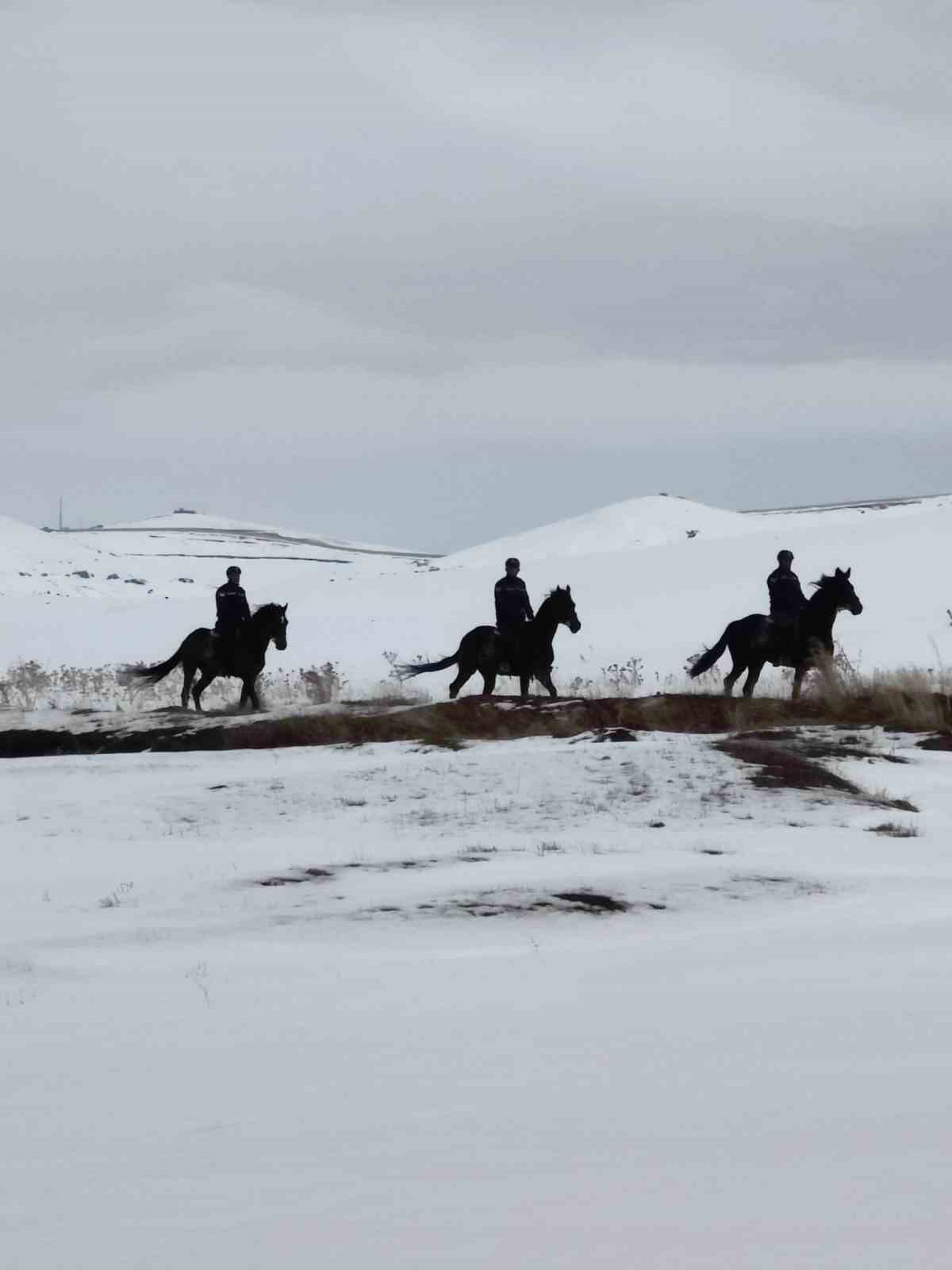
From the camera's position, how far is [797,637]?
50.8 ft

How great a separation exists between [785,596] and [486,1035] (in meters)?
11.7

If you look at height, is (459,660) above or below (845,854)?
above

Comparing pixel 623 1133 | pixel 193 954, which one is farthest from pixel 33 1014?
pixel 623 1133

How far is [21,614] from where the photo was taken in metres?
42.2

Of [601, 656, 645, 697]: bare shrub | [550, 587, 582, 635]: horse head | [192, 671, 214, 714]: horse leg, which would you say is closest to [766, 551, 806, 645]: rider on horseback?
[601, 656, 645, 697]: bare shrub

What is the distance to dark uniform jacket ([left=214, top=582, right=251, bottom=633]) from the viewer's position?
16.0 metres

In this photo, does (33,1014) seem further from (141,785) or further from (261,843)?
(141,785)

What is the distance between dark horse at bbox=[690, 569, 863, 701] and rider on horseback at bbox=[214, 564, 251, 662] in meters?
4.92

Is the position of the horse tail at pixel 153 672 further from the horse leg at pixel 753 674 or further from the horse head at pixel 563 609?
the horse leg at pixel 753 674

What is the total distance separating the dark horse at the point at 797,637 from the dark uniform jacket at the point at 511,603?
2067 millimetres

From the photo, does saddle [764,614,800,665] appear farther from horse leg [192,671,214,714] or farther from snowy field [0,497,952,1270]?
horse leg [192,671,214,714]

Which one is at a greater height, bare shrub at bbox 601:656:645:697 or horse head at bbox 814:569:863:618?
horse head at bbox 814:569:863:618

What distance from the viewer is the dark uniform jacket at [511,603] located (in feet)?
52.3

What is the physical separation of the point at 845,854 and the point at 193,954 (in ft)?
9.96
